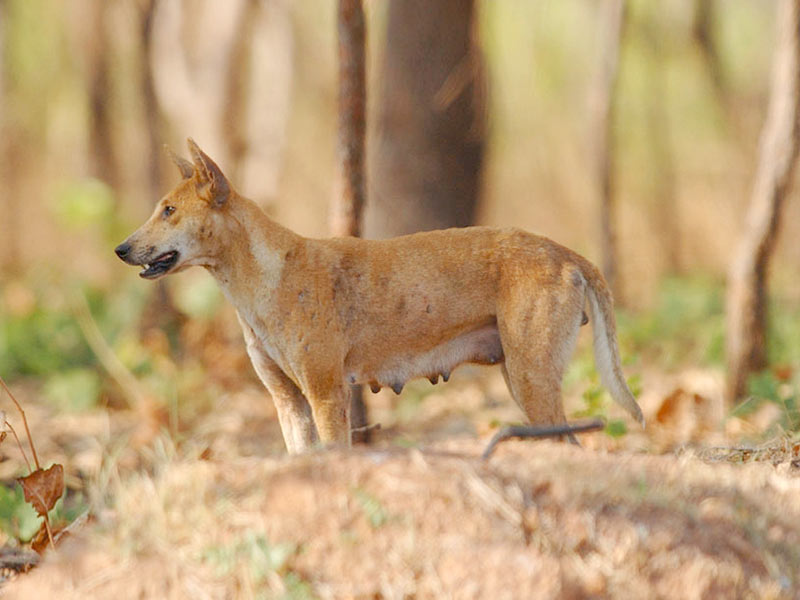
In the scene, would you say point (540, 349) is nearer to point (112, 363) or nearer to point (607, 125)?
point (112, 363)

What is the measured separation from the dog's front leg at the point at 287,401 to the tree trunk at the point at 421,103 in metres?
5.36

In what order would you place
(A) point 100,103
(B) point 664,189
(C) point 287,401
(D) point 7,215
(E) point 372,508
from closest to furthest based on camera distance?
(E) point 372,508, (C) point 287,401, (A) point 100,103, (B) point 664,189, (D) point 7,215

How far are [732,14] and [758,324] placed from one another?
858 cm

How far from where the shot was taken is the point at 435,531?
342cm

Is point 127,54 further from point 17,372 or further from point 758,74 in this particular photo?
point 758,74

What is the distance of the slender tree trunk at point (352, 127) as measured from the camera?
6.17 metres

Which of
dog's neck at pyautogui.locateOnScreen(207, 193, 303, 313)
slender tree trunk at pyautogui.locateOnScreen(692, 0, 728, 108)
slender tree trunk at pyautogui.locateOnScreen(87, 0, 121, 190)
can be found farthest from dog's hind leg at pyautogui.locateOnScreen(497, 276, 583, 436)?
slender tree trunk at pyautogui.locateOnScreen(692, 0, 728, 108)

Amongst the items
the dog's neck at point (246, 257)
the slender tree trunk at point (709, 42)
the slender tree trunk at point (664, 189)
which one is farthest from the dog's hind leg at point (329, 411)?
the slender tree trunk at point (709, 42)

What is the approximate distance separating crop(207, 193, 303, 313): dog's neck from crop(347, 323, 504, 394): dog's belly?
0.69 metres

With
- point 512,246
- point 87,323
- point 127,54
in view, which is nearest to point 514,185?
point 87,323

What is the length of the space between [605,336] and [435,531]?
2103 mm

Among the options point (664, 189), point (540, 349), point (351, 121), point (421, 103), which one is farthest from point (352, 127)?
point (664, 189)

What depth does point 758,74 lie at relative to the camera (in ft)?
45.6

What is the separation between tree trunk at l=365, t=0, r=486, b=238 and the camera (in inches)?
413
